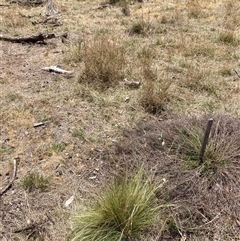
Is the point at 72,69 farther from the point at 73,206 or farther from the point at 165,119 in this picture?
the point at 73,206

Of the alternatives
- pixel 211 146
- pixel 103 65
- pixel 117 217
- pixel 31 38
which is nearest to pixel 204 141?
pixel 211 146

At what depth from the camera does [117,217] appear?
2.45m

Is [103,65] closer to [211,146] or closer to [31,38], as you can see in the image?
[31,38]

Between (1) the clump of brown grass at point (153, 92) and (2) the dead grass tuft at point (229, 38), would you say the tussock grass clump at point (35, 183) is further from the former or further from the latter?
(2) the dead grass tuft at point (229, 38)

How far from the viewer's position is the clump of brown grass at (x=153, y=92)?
13.6 feet

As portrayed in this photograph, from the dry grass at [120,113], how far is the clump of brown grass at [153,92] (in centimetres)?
1

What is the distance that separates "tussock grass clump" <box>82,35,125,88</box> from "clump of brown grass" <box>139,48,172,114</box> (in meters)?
0.39

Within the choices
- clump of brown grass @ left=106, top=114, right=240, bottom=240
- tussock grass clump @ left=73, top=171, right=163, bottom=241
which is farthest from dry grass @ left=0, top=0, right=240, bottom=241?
tussock grass clump @ left=73, top=171, right=163, bottom=241

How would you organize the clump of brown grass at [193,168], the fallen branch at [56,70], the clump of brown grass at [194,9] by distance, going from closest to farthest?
the clump of brown grass at [193,168]
the fallen branch at [56,70]
the clump of brown grass at [194,9]

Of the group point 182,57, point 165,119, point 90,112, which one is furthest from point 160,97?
point 182,57

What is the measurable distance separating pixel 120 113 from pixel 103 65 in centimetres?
98

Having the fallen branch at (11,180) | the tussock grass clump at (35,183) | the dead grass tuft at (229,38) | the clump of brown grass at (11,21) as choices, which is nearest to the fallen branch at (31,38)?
the clump of brown grass at (11,21)

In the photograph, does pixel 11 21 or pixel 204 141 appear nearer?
pixel 204 141

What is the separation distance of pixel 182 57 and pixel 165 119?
1.87 metres
